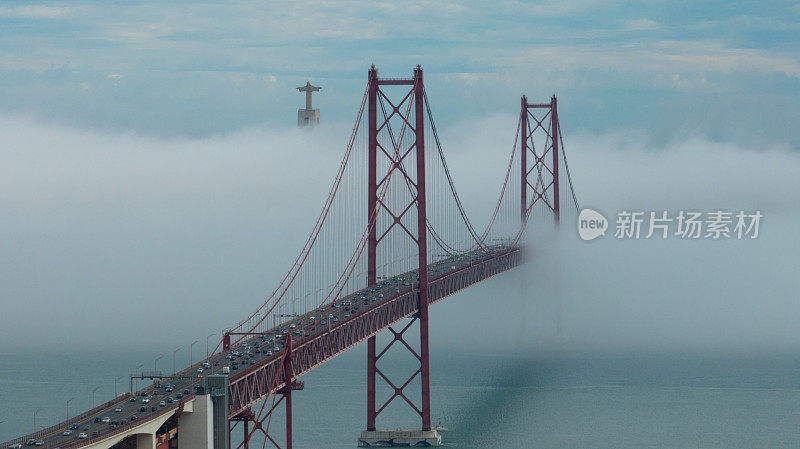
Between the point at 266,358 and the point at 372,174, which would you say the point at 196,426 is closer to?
the point at 266,358

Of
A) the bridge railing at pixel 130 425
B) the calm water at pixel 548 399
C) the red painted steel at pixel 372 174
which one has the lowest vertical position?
the calm water at pixel 548 399

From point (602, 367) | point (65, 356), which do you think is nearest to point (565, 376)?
point (602, 367)

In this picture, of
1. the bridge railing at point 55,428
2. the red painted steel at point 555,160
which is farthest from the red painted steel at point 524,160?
the bridge railing at point 55,428

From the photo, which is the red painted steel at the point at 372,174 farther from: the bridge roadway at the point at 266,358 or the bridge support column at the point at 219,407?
the bridge support column at the point at 219,407

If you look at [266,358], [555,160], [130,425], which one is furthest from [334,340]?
[555,160]

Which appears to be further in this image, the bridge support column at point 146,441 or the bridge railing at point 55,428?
the bridge support column at point 146,441

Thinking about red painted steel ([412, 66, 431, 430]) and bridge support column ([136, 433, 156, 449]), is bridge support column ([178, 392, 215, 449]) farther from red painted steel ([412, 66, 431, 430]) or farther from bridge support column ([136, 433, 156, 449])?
red painted steel ([412, 66, 431, 430])

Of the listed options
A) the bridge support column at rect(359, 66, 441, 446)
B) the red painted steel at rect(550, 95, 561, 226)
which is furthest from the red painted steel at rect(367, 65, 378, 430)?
the red painted steel at rect(550, 95, 561, 226)
